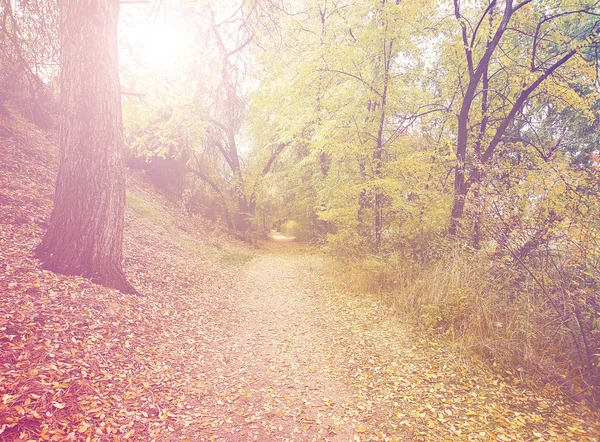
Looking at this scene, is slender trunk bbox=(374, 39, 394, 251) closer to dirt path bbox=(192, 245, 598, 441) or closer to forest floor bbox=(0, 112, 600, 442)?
forest floor bbox=(0, 112, 600, 442)

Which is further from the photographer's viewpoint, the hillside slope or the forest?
the forest

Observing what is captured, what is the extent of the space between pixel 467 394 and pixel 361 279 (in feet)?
13.8

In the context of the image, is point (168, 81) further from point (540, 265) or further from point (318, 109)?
point (540, 265)

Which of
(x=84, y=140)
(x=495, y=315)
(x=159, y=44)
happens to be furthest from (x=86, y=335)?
(x=159, y=44)

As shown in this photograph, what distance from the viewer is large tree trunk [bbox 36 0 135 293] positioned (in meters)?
4.84

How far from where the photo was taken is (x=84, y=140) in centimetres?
488

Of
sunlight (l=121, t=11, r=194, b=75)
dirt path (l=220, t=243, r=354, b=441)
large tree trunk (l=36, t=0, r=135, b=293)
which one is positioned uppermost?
sunlight (l=121, t=11, r=194, b=75)

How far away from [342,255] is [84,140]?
742cm

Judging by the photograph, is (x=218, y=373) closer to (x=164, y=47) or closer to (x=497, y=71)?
(x=497, y=71)

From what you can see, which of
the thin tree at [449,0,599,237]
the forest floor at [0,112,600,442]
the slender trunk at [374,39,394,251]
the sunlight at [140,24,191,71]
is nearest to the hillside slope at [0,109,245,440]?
the forest floor at [0,112,600,442]

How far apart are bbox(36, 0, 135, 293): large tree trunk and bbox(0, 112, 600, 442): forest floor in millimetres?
491

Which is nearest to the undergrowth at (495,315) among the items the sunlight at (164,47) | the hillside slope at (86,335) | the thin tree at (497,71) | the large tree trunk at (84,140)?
the thin tree at (497,71)

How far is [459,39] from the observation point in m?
7.00

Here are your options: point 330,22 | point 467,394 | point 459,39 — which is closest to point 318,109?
point 330,22
